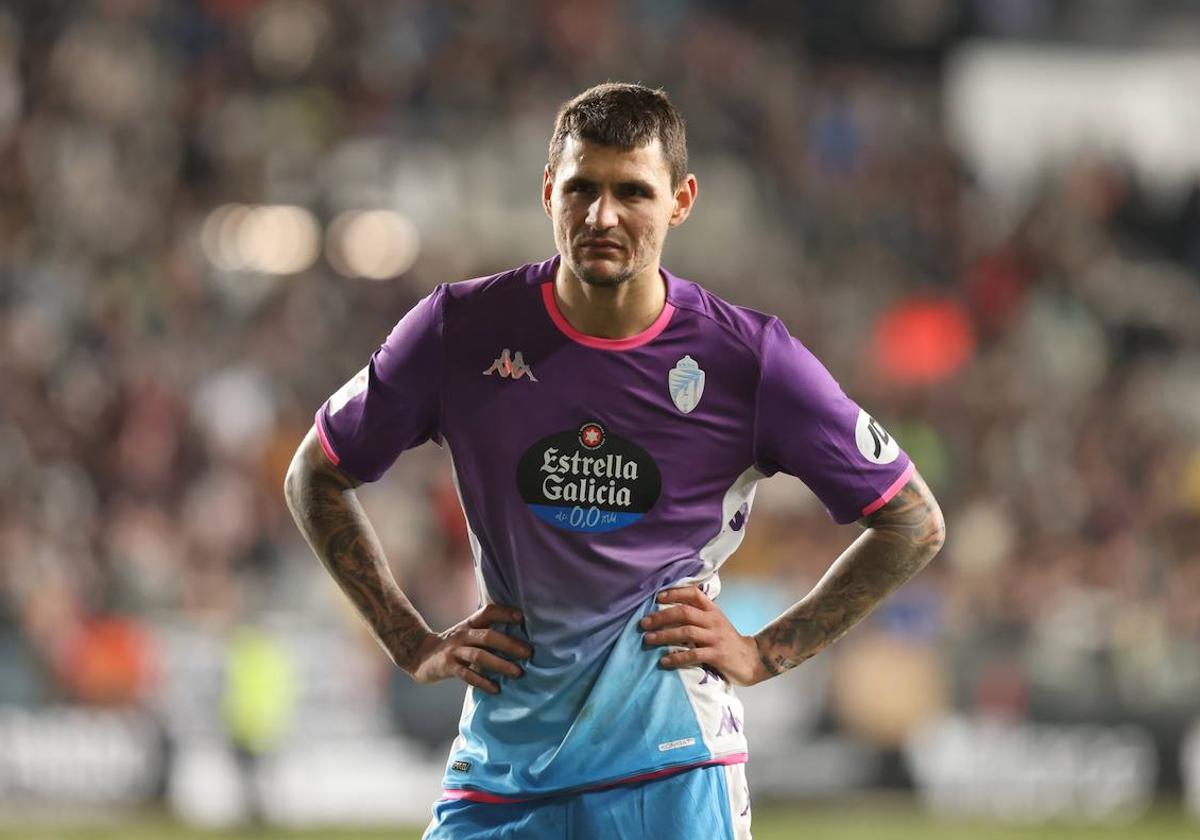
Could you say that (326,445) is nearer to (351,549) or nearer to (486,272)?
(351,549)

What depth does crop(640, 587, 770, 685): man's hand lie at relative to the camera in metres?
4.30

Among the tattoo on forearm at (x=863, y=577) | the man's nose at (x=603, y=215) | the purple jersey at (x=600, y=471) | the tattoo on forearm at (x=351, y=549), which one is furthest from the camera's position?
the tattoo on forearm at (x=351, y=549)

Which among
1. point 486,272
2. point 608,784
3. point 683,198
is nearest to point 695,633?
point 608,784

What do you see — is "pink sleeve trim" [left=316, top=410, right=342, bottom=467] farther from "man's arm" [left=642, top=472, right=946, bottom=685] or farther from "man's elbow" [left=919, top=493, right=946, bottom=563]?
"man's elbow" [left=919, top=493, right=946, bottom=563]

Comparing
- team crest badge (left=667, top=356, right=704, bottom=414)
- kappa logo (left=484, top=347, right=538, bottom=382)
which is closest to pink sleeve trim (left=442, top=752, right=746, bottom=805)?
team crest badge (left=667, top=356, right=704, bottom=414)

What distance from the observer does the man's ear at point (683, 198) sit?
4363 mm

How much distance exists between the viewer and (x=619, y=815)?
4.21 m

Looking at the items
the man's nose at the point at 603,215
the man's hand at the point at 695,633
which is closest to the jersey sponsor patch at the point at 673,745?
the man's hand at the point at 695,633

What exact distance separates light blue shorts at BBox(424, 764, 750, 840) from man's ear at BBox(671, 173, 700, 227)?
3.87ft

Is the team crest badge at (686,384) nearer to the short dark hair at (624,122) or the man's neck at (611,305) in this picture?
the man's neck at (611,305)

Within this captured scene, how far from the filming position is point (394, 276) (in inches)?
596

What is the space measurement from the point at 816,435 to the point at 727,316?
323 millimetres

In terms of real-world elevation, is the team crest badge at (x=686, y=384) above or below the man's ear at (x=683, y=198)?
below

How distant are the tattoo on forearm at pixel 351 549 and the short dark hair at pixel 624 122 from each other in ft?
3.06
